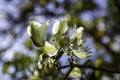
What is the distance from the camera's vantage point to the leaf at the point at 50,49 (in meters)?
1.25

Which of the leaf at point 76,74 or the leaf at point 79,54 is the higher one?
the leaf at point 79,54

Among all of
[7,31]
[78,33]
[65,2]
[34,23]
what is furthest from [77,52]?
[7,31]

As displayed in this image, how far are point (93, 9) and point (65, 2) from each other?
0.41 metres

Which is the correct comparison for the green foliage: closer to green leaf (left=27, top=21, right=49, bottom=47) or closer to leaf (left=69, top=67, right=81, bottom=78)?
green leaf (left=27, top=21, right=49, bottom=47)

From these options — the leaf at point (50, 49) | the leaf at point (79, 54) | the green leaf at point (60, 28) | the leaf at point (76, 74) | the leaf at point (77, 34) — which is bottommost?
the leaf at point (76, 74)

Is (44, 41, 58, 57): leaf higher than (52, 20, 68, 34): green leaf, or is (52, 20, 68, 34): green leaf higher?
(52, 20, 68, 34): green leaf

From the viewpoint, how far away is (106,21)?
3.65 meters

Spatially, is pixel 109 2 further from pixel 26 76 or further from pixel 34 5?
pixel 26 76

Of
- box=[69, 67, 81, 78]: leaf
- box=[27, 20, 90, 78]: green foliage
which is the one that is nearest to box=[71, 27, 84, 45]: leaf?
box=[27, 20, 90, 78]: green foliage

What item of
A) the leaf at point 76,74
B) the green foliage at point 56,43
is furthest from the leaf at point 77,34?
the leaf at point 76,74

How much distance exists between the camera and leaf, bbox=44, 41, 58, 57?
1.25m

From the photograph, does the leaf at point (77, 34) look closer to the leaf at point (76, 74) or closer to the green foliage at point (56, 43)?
the green foliage at point (56, 43)

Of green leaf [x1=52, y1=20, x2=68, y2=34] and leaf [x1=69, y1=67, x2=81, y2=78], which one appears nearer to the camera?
green leaf [x1=52, y1=20, x2=68, y2=34]

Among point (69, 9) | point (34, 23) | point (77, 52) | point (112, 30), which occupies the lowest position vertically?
point (112, 30)
